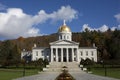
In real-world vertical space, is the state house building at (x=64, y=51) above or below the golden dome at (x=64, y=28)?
below

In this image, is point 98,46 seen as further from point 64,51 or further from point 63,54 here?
point 63,54

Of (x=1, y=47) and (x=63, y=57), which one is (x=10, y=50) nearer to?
(x=1, y=47)

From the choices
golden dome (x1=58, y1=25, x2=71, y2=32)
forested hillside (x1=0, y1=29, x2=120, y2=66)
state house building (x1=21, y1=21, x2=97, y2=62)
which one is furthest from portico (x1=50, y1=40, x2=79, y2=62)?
forested hillside (x1=0, y1=29, x2=120, y2=66)

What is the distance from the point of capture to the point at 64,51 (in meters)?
100

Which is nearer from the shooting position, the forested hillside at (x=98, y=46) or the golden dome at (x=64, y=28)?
the forested hillside at (x=98, y=46)

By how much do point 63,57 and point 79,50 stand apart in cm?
736

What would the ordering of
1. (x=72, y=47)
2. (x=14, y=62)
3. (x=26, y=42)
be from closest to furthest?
(x=14, y=62) → (x=72, y=47) → (x=26, y=42)

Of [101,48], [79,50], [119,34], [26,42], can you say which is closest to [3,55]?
[79,50]

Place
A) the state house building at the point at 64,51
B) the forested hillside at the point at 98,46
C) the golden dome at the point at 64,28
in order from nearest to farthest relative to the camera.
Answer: the state house building at the point at 64,51
the forested hillside at the point at 98,46
the golden dome at the point at 64,28

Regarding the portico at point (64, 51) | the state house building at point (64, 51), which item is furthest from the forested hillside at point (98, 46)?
the portico at point (64, 51)

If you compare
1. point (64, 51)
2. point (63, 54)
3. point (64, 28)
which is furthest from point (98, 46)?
point (64, 28)

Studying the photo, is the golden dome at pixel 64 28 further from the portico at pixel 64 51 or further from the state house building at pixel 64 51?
the portico at pixel 64 51

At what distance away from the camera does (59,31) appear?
10119 cm

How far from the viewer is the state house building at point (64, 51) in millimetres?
96375
